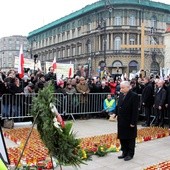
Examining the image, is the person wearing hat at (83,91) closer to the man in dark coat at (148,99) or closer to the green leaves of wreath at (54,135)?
the man in dark coat at (148,99)

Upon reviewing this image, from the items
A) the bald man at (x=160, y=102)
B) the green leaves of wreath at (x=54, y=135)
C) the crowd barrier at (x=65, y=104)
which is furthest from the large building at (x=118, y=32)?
the green leaves of wreath at (x=54, y=135)

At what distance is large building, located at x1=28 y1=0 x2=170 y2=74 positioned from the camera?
6512cm

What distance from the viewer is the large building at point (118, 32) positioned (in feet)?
214

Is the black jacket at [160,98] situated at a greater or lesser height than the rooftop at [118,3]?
lesser

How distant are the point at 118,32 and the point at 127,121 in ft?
201

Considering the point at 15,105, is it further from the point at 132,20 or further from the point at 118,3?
the point at 132,20

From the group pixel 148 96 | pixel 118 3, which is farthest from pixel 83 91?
pixel 118 3

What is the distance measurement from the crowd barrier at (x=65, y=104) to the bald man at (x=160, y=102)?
647 millimetres

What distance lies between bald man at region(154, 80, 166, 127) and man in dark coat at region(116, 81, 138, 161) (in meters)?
4.28

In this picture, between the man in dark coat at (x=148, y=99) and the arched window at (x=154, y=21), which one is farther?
the arched window at (x=154, y=21)

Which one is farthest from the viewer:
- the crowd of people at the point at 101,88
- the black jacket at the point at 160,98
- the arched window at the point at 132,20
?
the arched window at the point at 132,20

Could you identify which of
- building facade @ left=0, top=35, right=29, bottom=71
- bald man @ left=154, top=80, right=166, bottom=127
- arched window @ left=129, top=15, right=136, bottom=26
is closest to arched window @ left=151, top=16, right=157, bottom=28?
arched window @ left=129, top=15, right=136, bottom=26

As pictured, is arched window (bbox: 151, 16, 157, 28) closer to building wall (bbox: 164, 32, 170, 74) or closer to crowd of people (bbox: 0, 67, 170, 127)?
building wall (bbox: 164, 32, 170, 74)

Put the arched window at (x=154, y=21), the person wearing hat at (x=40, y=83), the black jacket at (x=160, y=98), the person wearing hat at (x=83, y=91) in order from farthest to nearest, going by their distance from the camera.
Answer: the arched window at (x=154, y=21), the person wearing hat at (x=83, y=91), the person wearing hat at (x=40, y=83), the black jacket at (x=160, y=98)
